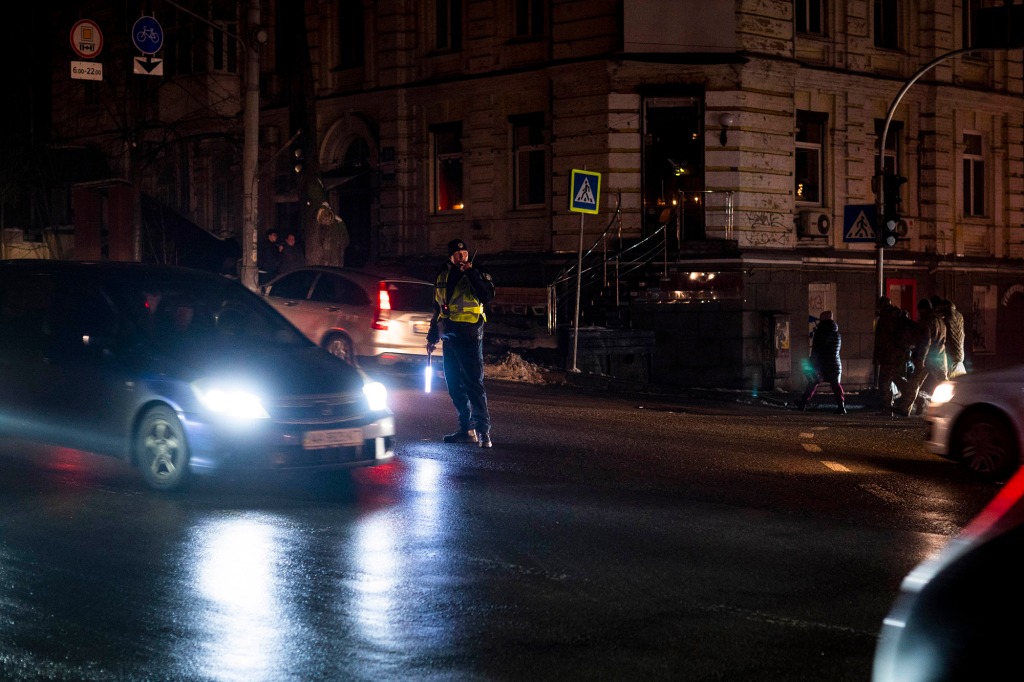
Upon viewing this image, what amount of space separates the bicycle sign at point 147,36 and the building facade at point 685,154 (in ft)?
4.11

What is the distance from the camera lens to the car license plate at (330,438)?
8.84m

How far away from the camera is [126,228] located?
93.9 feet

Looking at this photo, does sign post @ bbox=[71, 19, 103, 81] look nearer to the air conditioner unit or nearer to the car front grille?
the air conditioner unit

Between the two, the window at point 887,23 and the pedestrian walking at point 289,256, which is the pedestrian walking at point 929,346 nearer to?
the pedestrian walking at point 289,256

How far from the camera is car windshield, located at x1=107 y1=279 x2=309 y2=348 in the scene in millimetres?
9438

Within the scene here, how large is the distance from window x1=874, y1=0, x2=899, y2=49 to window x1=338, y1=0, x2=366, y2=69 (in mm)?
13168

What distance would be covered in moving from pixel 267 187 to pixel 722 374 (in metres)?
15.4

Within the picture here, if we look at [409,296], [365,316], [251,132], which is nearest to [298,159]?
[251,132]

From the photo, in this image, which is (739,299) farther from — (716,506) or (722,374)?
(716,506)

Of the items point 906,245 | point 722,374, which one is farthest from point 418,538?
point 906,245

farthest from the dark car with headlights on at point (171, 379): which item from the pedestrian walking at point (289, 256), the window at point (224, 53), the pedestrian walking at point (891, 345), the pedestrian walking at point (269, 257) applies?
the window at point (224, 53)

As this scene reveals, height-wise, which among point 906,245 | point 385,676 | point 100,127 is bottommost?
point 385,676

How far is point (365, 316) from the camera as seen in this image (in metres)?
18.4

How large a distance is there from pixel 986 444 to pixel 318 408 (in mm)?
6124
